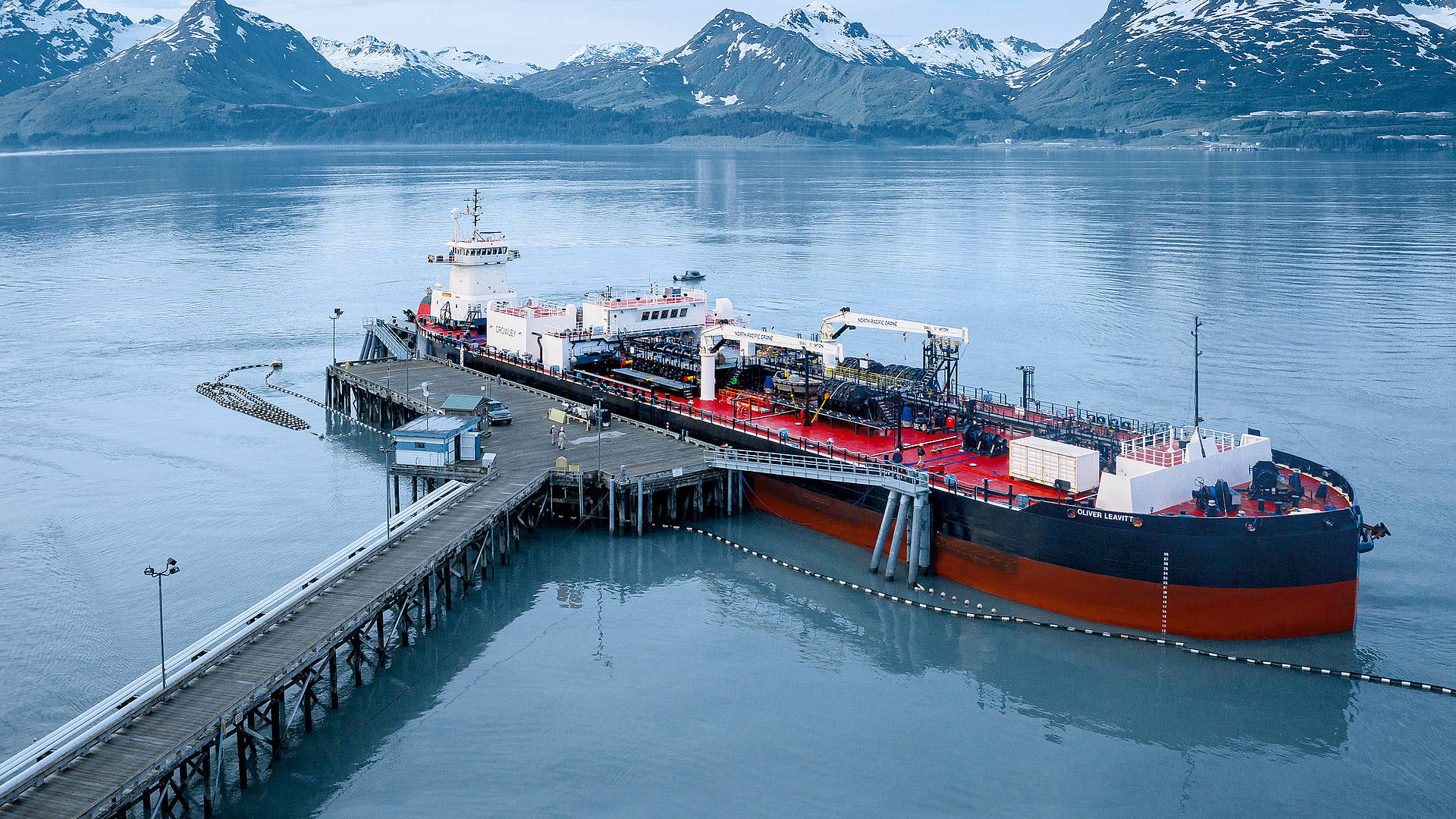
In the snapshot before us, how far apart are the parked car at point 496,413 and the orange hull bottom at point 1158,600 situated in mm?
21500

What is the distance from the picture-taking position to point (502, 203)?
19162 centimetres

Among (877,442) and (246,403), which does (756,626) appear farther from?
(246,403)

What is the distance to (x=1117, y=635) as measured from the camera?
35.4m

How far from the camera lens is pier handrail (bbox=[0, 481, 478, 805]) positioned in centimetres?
2423

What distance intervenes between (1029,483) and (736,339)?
1861 centimetres

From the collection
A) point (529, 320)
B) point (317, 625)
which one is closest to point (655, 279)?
point (529, 320)

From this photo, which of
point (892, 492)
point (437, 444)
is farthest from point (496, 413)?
point (892, 492)

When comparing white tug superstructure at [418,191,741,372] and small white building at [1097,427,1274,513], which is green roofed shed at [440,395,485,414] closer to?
white tug superstructure at [418,191,741,372]

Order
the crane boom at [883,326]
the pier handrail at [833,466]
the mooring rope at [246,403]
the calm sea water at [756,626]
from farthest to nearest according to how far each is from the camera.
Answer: the mooring rope at [246,403] < the crane boom at [883,326] < the pier handrail at [833,466] < the calm sea water at [756,626]

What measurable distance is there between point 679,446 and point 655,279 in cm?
5830

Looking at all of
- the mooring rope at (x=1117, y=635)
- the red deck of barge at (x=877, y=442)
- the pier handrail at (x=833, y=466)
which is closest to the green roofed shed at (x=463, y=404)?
the red deck of barge at (x=877, y=442)

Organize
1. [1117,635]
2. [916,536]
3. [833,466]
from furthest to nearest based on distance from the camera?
[833,466]
[916,536]
[1117,635]

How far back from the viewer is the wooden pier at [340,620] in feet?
80.6

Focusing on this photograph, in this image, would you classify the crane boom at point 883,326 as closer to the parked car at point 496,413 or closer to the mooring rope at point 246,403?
the parked car at point 496,413
